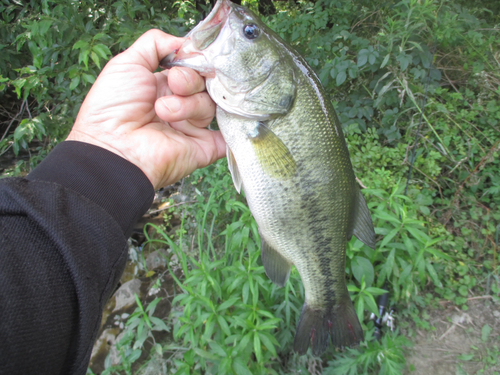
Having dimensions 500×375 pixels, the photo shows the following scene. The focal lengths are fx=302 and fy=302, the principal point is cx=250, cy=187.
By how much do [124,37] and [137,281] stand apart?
7.92ft

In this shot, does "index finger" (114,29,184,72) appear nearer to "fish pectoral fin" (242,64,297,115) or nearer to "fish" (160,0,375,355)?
"fish" (160,0,375,355)

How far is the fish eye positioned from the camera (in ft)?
4.20

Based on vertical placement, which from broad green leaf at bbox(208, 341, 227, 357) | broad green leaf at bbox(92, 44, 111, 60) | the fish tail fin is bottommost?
broad green leaf at bbox(208, 341, 227, 357)

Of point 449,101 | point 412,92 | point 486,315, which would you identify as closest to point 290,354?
point 486,315

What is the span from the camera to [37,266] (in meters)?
0.84

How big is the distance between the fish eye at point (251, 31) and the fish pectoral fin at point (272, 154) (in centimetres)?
37

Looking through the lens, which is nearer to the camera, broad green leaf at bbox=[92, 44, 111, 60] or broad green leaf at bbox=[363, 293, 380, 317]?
broad green leaf at bbox=[363, 293, 380, 317]

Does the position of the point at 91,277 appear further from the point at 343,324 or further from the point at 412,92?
the point at 412,92

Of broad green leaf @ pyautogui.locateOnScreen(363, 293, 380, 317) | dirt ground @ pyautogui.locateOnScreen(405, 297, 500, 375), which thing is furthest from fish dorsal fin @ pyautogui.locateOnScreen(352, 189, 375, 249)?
dirt ground @ pyautogui.locateOnScreen(405, 297, 500, 375)

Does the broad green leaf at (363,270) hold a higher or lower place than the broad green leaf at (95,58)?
lower

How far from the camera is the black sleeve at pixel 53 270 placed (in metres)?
0.77

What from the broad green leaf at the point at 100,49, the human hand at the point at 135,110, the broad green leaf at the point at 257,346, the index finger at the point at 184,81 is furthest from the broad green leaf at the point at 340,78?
the broad green leaf at the point at 257,346

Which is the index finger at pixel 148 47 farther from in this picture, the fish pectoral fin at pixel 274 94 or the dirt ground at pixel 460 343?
the dirt ground at pixel 460 343

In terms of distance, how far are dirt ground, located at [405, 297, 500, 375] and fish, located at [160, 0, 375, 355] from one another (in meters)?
1.66
